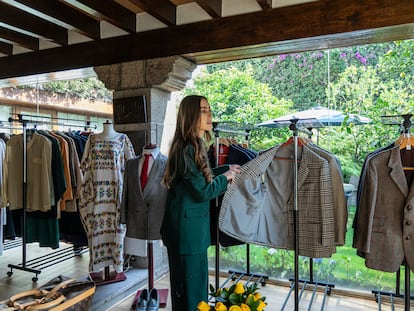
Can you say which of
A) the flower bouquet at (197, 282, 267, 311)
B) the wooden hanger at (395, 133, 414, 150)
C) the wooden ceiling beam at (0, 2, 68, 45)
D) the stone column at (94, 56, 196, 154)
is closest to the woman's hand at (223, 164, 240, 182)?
the flower bouquet at (197, 282, 267, 311)

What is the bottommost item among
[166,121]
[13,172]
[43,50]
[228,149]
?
[13,172]

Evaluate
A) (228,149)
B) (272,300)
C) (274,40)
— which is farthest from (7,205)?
(274,40)

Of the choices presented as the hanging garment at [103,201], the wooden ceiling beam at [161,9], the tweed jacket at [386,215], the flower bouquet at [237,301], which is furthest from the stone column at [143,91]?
the flower bouquet at [237,301]

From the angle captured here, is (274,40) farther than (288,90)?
No

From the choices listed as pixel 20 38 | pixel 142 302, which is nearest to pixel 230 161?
pixel 142 302

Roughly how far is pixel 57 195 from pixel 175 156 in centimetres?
176

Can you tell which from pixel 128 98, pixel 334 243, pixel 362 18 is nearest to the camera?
pixel 334 243

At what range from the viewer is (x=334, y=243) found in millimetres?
2141

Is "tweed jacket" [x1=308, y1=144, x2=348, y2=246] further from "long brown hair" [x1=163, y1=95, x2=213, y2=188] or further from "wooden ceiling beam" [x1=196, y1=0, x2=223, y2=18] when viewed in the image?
"wooden ceiling beam" [x1=196, y1=0, x2=223, y2=18]

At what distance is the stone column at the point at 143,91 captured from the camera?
10.4 feet

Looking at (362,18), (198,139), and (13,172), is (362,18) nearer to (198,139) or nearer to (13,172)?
(198,139)

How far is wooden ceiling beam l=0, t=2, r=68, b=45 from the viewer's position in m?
2.99

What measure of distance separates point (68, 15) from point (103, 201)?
67.8 inches

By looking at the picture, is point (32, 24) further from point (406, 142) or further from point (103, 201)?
point (406, 142)
